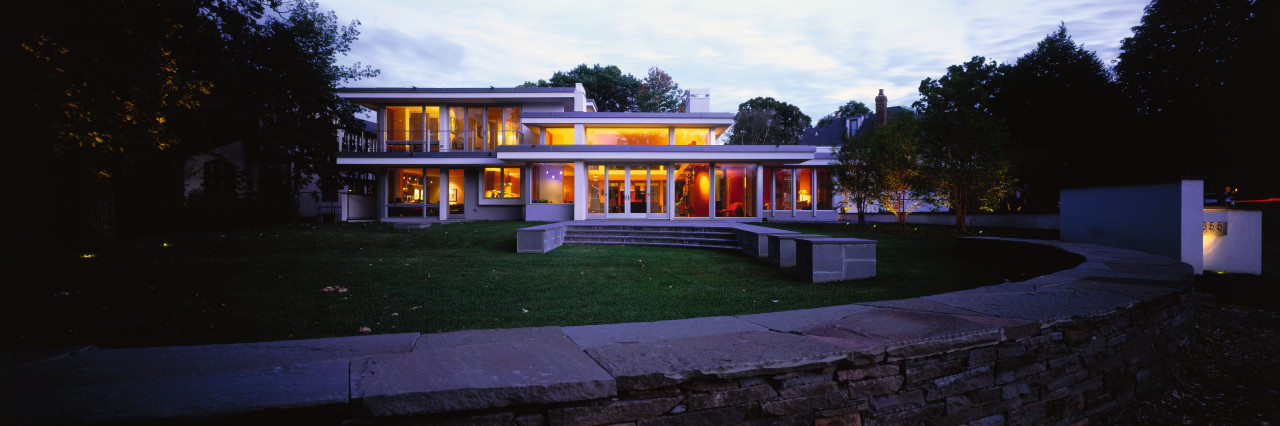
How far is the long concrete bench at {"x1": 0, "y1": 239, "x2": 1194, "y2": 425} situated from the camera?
65.1 inches

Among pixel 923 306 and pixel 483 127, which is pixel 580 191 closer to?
pixel 483 127

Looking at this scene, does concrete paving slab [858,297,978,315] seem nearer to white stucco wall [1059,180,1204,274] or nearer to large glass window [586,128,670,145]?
white stucco wall [1059,180,1204,274]

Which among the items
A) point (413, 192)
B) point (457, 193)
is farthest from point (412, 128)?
point (457, 193)

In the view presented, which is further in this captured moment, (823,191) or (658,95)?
(658,95)

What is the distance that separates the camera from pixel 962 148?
13.5m

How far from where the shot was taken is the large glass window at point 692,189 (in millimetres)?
18984

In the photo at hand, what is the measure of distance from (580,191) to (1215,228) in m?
Result: 15.9

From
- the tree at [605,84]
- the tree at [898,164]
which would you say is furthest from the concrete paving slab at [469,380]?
the tree at [605,84]

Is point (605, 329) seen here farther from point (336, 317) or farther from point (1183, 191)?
point (1183, 191)

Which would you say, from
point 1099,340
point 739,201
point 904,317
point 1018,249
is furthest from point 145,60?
point 739,201

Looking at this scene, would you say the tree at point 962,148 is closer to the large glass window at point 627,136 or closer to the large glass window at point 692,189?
the large glass window at point 692,189

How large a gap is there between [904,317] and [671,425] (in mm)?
1784

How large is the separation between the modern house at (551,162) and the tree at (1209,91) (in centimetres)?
1317

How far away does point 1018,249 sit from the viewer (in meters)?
7.87
